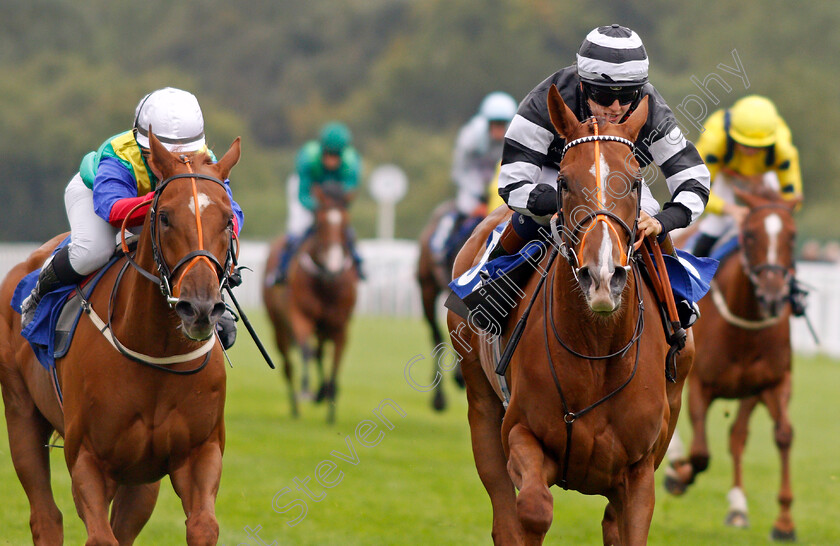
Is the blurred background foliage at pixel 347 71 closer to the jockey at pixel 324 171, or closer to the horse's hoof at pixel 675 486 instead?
the jockey at pixel 324 171

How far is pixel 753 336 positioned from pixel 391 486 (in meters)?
2.67

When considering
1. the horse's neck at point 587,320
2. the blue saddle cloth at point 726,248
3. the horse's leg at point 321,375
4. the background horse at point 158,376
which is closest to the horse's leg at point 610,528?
the horse's neck at point 587,320

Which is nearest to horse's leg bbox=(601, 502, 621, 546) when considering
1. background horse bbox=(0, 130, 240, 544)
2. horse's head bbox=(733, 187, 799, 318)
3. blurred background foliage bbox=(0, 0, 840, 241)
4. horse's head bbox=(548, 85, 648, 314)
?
horse's head bbox=(548, 85, 648, 314)

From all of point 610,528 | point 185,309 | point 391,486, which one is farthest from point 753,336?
point 185,309

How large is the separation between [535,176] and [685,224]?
25.2 inches

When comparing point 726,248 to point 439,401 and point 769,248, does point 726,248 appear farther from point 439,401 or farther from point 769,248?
point 439,401

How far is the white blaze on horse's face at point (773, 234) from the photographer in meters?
8.02

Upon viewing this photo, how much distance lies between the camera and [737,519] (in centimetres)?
798

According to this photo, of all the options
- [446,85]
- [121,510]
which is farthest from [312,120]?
[121,510]

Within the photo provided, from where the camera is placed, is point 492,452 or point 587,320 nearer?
point 587,320

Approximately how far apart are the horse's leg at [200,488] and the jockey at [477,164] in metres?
6.85

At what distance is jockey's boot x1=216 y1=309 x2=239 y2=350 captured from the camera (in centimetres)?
541

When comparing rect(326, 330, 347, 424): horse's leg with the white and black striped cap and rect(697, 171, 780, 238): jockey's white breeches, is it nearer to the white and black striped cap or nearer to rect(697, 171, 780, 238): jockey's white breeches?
rect(697, 171, 780, 238): jockey's white breeches

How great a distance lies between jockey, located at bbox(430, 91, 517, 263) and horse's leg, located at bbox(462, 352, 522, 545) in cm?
589
